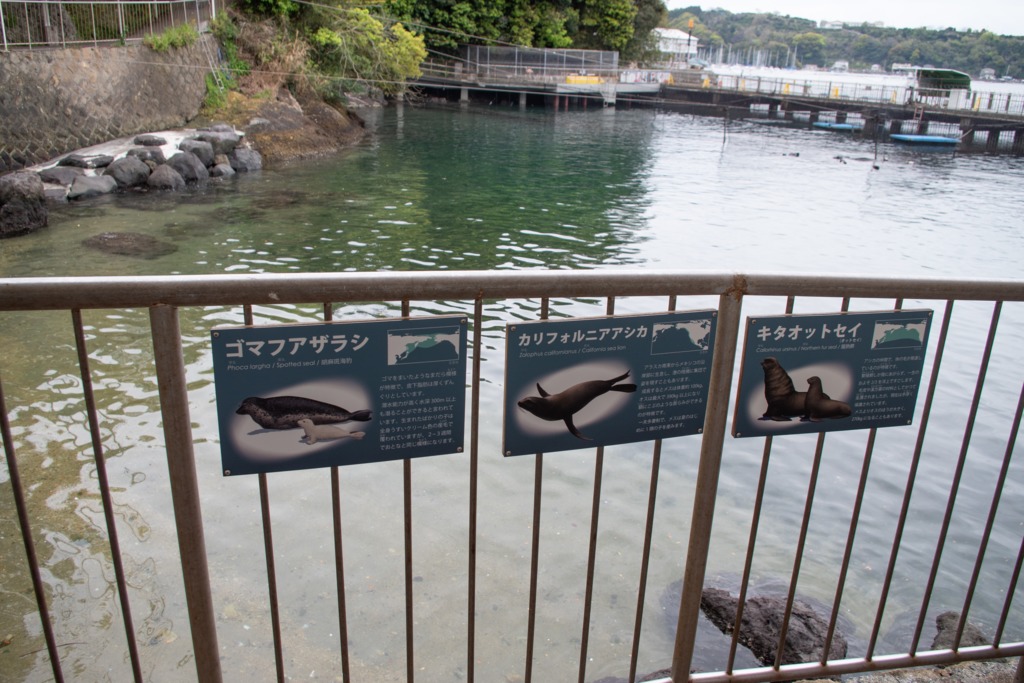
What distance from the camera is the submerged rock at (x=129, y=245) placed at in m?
13.1

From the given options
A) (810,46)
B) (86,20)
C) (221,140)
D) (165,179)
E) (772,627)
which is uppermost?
(810,46)

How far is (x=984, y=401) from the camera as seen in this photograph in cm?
912

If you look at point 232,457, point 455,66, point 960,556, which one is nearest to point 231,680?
point 232,457

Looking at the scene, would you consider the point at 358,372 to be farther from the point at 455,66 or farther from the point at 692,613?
the point at 455,66

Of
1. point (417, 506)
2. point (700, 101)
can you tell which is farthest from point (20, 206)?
point (700, 101)

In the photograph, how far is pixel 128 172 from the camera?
1819 centimetres

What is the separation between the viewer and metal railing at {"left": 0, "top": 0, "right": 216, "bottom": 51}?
18.1m

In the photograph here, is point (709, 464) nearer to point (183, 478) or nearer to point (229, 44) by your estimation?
point (183, 478)

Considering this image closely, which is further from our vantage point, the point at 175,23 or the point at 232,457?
the point at 175,23

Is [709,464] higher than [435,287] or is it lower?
lower

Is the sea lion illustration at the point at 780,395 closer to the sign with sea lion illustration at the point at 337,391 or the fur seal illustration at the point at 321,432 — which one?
the sign with sea lion illustration at the point at 337,391

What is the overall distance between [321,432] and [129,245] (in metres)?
12.9

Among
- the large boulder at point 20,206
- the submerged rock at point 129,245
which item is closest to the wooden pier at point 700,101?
the large boulder at point 20,206

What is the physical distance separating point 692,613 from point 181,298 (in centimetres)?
182
